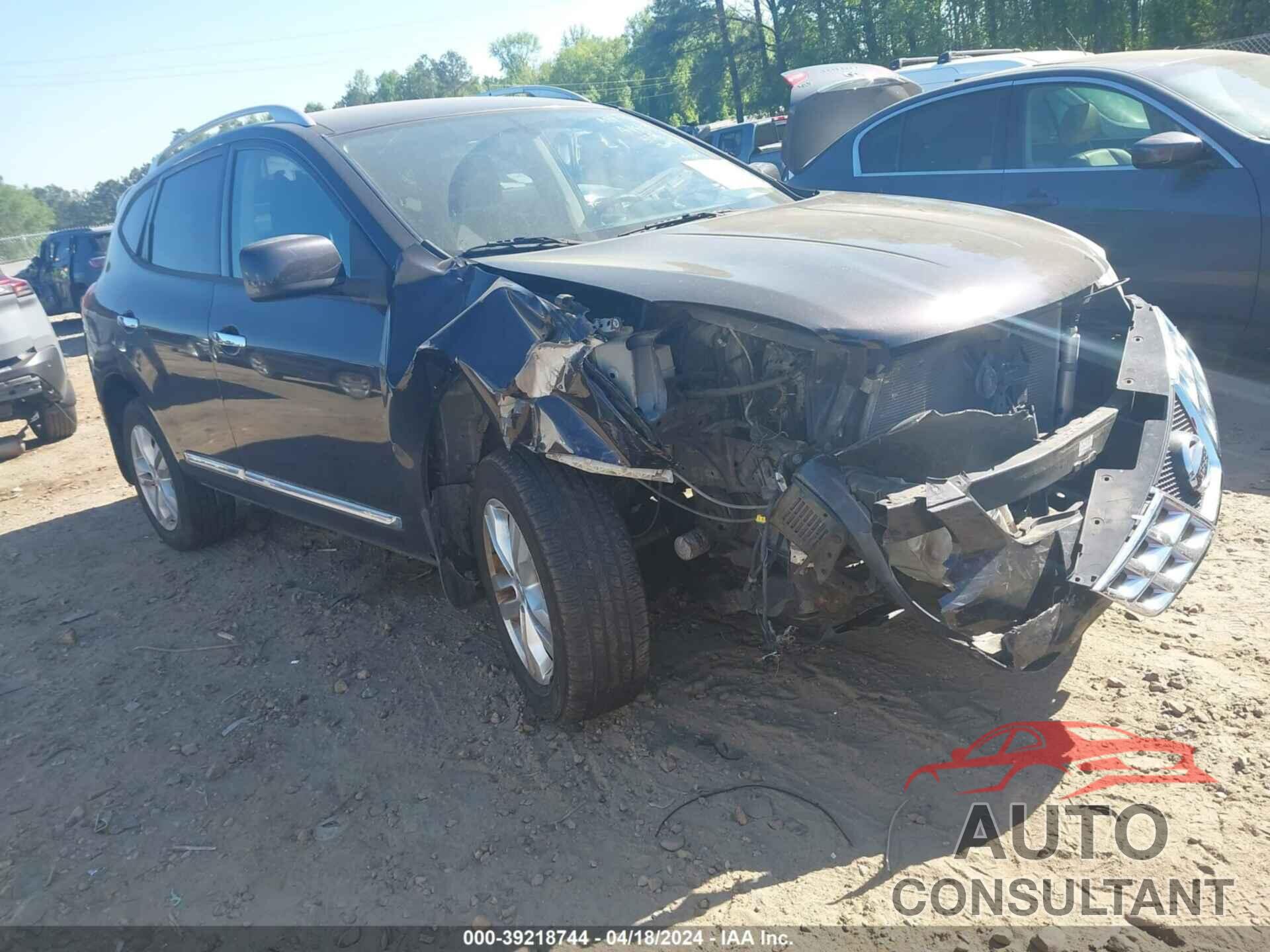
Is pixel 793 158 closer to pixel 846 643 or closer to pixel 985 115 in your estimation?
pixel 985 115

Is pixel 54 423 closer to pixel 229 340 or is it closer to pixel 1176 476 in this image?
pixel 229 340

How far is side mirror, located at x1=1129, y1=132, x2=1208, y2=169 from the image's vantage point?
5039 mm

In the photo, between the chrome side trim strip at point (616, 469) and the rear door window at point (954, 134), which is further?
the rear door window at point (954, 134)

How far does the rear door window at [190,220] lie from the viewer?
14.6 feet

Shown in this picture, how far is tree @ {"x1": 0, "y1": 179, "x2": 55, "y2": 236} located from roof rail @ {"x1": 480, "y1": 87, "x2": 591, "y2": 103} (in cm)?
7439

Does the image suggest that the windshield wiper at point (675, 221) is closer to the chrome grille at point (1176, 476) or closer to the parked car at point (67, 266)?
the chrome grille at point (1176, 476)

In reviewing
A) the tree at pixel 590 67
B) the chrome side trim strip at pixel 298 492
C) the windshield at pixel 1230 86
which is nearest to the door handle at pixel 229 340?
the chrome side trim strip at pixel 298 492

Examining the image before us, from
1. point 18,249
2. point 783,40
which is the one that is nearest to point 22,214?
point 18,249

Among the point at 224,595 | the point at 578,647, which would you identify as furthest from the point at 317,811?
the point at 224,595

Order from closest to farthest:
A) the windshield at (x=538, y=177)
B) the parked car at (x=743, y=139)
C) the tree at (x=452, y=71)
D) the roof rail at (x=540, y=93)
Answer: the windshield at (x=538, y=177), the roof rail at (x=540, y=93), the parked car at (x=743, y=139), the tree at (x=452, y=71)

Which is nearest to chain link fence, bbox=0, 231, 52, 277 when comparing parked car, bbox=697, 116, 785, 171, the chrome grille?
parked car, bbox=697, 116, 785, 171

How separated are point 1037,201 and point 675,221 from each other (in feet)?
9.73

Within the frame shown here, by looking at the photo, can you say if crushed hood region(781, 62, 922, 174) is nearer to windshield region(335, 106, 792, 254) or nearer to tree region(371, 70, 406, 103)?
windshield region(335, 106, 792, 254)

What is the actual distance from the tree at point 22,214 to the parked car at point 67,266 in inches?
2278
